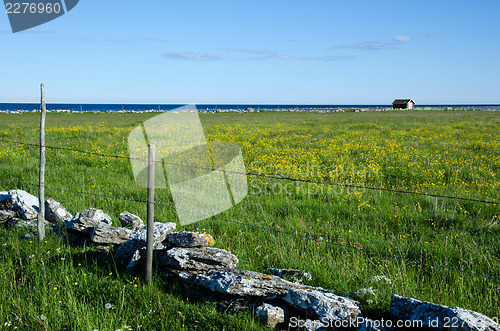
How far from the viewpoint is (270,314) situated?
3.62m

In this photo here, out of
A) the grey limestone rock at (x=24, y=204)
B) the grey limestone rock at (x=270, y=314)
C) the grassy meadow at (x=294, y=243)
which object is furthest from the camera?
the grey limestone rock at (x=24, y=204)

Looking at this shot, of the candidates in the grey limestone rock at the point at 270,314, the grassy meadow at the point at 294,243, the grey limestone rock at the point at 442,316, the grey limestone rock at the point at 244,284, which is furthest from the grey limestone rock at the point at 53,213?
the grey limestone rock at the point at 442,316

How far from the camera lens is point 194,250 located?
469 centimetres

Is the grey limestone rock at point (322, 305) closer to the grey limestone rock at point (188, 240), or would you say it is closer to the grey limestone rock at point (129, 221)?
the grey limestone rock at point (188, 240)

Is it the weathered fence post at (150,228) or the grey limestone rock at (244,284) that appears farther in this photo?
the weathered fence post at (150,228)

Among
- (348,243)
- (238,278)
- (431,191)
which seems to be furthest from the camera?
(431,191)

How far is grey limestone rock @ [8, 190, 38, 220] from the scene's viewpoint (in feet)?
21.5

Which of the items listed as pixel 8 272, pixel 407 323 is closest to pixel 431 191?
pixel 407 323

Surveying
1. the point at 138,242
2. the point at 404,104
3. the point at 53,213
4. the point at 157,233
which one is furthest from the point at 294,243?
the point at 404,104

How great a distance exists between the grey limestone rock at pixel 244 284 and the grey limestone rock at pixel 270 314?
0.26 m

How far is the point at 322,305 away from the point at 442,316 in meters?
1.04

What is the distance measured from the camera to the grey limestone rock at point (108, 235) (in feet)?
17.4

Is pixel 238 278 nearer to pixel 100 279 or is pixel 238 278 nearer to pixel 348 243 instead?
pixel 100 279

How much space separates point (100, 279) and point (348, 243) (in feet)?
12.6
